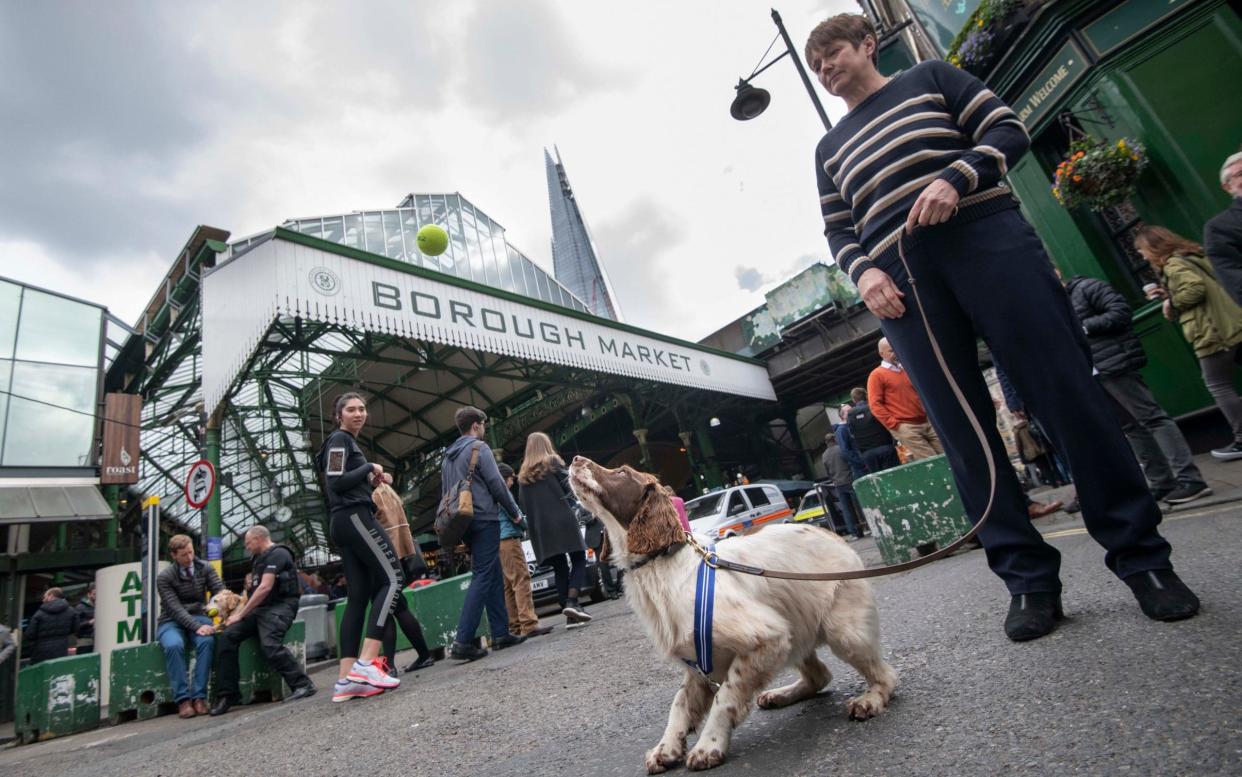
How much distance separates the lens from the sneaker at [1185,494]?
421 cm

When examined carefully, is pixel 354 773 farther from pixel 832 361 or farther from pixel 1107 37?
pixel 832 361

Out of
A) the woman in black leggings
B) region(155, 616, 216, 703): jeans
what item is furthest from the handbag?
region(155, 616, 216, 703): jeans

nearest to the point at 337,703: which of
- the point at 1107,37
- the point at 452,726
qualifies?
the point at 452,726

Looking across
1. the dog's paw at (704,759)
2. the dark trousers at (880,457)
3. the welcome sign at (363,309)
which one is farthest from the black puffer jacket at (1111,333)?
the welcome sign at (363,309)

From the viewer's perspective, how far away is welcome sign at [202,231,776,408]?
368 inches

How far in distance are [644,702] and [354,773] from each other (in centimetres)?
116

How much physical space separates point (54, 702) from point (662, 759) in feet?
28.6

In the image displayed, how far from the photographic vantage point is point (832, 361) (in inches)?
894

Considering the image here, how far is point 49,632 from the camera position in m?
9.97

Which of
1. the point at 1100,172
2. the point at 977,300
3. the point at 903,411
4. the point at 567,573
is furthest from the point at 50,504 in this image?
the point at 1100,172

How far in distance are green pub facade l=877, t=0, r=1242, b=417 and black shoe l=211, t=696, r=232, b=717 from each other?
1053 cm

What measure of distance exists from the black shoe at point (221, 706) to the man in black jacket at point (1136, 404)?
8091mm

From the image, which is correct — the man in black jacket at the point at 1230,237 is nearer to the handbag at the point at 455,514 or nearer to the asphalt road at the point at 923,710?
the asphalt road at the point at 923,710

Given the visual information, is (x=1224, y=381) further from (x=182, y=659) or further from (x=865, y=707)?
(x=182, y=659)
